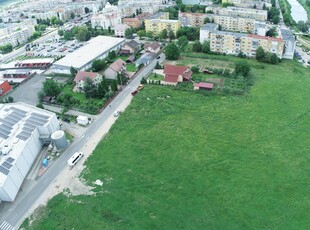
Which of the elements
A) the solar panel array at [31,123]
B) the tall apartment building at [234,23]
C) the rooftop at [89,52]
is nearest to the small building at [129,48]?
the rooftop at [89,52]

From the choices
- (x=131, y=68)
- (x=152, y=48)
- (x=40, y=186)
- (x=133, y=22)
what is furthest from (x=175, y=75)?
(x=133, y=22)

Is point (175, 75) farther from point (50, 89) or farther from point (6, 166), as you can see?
point (6, 166)

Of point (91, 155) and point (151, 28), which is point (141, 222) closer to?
point (91, 155)

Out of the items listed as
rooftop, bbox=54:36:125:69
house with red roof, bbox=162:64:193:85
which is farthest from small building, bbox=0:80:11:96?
house with red roof, bbox=162:64:193:85

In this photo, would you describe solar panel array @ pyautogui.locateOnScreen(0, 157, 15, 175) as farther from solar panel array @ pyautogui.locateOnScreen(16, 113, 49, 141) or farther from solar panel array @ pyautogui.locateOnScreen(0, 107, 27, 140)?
solar panel array @ pyautogui.locateOnScreen(0, 107, 27, 140)

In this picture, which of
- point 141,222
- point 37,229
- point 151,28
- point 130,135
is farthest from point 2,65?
point 141,222

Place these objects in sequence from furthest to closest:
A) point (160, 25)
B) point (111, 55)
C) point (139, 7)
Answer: point (139, 7) → point (160, 25) → point (111, 55)
